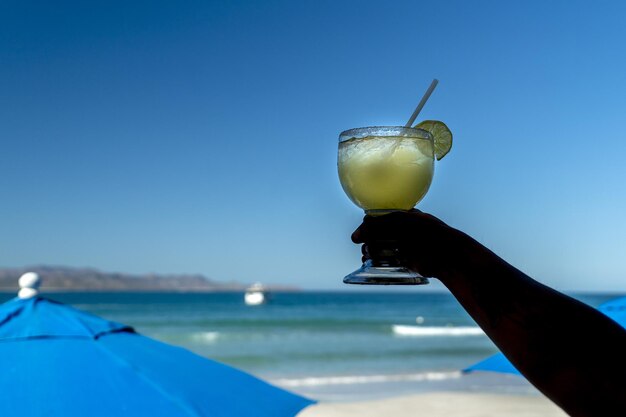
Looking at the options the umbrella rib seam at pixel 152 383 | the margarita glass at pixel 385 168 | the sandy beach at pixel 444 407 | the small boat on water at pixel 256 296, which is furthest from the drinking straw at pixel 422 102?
the small boat on water at pixel 256 296

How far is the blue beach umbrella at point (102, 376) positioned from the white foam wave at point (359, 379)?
1047 cm

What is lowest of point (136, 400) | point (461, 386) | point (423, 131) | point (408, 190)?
point (461, 386)

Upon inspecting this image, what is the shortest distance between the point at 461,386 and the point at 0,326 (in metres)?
11.3

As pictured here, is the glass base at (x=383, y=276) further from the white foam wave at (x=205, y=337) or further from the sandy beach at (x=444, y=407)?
the white foam wave at (x=205, y=337)

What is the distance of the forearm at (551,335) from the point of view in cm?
67

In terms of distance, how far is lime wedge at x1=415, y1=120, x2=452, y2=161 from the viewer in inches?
67.7

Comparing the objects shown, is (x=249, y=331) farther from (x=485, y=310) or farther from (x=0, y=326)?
(x=485, y=310)

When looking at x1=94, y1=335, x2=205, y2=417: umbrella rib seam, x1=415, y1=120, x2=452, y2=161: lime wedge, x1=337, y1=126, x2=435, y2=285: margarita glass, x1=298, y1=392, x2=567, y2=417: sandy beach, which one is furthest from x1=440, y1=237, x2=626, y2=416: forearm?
x1=298, y1=392, x2=567, y2=417: sandy beach

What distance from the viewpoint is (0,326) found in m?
3.09

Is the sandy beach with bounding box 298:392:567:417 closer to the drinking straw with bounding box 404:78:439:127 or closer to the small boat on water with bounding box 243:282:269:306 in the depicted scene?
the drinking straw with bounding box 404:78:439:127

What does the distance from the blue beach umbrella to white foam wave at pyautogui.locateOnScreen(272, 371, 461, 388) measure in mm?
10473

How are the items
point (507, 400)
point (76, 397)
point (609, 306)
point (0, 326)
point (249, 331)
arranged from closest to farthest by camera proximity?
point (76, 397) < point (0, 326) < point (609, 306) < point (507, 400) < point (249, 331)

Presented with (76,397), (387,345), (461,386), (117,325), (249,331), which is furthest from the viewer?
(249,331)

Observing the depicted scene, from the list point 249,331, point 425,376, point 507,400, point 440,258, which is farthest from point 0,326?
point 249,331
